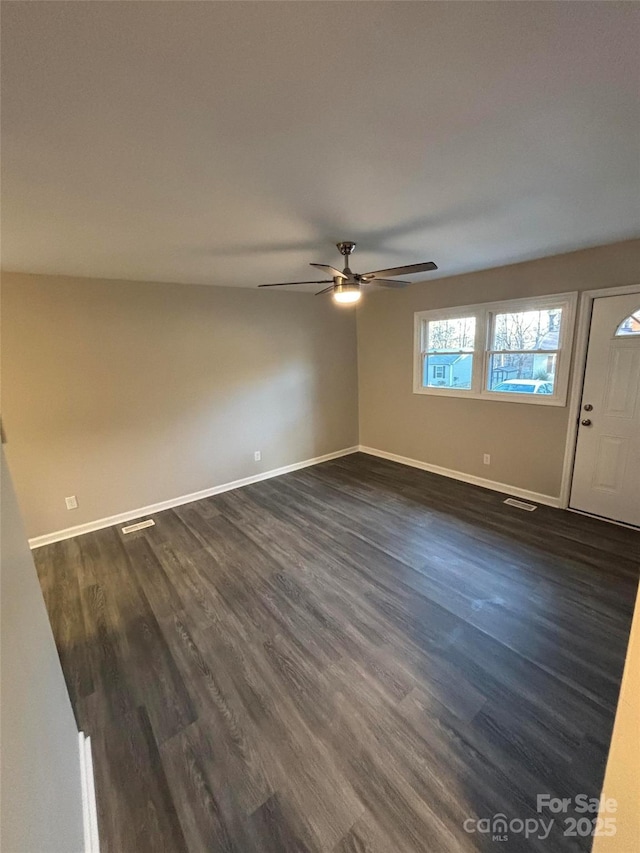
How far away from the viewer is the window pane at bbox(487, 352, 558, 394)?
346 centimetres

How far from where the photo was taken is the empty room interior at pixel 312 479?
960 millimetres

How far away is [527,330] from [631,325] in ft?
2.75

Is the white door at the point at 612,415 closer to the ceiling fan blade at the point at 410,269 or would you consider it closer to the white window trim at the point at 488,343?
the white window trim at the point at 488,343

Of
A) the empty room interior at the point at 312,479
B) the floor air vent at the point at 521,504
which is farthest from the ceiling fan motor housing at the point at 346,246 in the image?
the floor air vent at the point at 521,504

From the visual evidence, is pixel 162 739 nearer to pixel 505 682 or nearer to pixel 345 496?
pixel 505 682

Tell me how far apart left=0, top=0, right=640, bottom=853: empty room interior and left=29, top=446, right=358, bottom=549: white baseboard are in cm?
3

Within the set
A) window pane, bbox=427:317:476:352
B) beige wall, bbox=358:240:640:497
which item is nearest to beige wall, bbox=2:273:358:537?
beige wall, bbox=358:240:640:497

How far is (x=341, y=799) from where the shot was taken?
1329 millimetres

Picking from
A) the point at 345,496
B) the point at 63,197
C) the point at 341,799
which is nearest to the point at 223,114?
the point at 63,197

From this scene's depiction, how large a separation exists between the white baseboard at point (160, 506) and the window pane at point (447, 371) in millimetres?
1890

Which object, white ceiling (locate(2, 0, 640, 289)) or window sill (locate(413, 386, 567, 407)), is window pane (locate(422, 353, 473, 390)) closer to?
window sill (locate(413, 386, 567, 407))

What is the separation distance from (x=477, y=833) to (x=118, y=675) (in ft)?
5.95

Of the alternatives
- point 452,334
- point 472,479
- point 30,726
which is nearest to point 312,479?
point 472,479

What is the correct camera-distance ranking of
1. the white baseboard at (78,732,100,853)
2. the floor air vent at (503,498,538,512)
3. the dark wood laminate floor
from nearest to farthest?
1. the white baseboard at (78,732,100,853)
2. the dark wood laminate floor
3. the floor air vent at (503,498,538,512)
